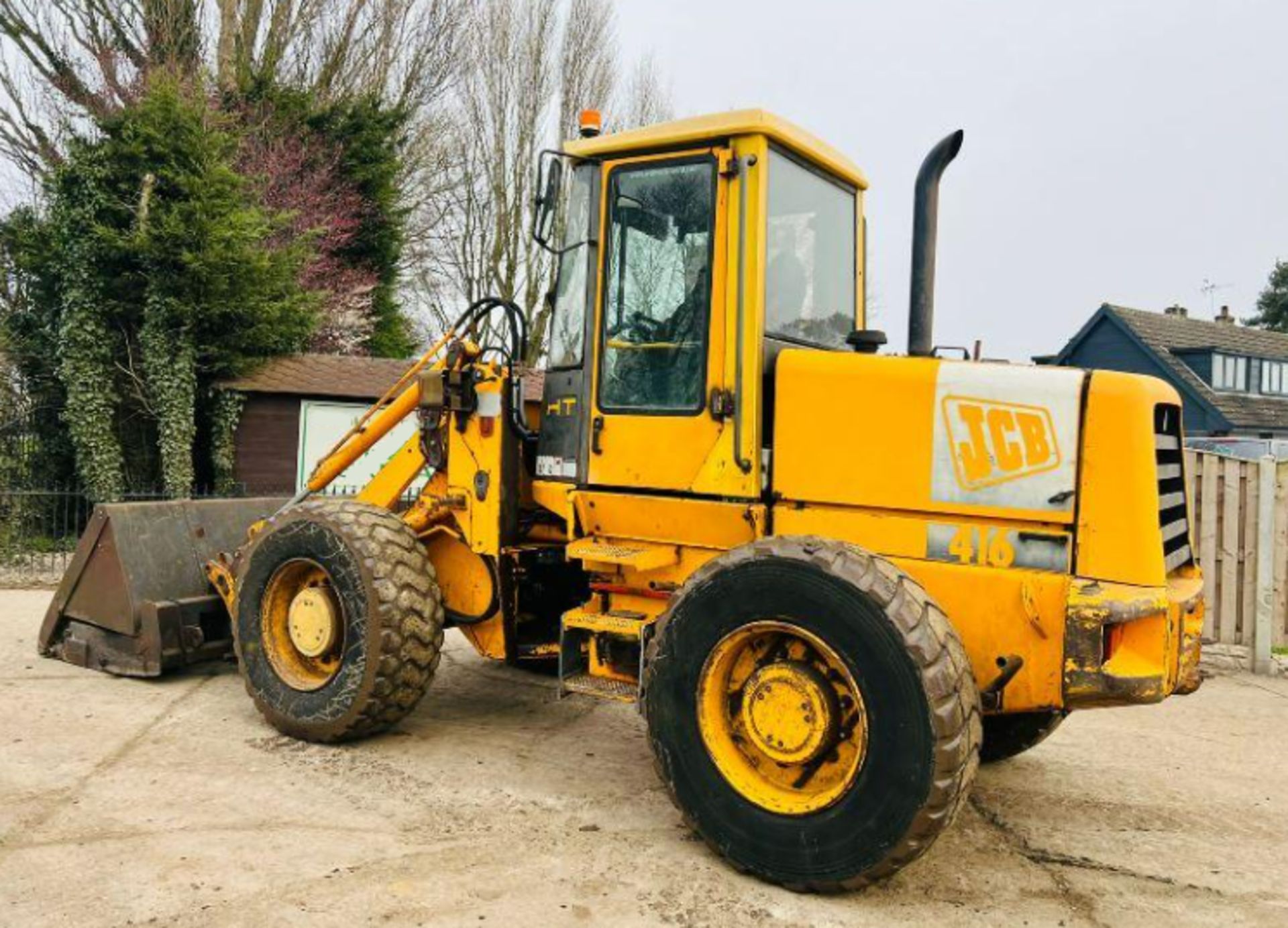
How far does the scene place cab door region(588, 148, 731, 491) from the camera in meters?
4.04

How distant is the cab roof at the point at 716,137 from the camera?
400 centimetres

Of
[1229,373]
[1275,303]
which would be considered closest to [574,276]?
[1229,373]

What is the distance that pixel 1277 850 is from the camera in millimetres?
3963

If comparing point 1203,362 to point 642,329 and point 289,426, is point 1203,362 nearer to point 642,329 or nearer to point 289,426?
point 289,426

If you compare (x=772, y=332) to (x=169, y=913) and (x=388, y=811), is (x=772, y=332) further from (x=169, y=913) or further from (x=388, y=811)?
(x=169, y=913)

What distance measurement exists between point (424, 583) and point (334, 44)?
680 inches

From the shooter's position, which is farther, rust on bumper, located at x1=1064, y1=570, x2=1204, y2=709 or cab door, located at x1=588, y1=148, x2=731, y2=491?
cab door, located at x1=588, y1=148, x2=731, y2=491

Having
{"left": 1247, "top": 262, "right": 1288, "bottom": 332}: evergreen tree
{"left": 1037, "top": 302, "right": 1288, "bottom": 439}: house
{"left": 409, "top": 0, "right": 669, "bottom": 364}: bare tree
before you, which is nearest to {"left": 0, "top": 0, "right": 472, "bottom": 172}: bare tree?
{"left": 409, "top": 0, "right": 669, "bottom": 364}: bare tree

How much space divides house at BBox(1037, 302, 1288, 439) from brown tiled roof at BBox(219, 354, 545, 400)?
23.5 m

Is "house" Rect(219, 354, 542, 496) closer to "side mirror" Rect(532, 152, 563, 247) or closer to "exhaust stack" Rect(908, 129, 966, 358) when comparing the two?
"side mirror" Rect(532, 152, 563, 247)

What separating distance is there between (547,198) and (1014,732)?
3.21 metres

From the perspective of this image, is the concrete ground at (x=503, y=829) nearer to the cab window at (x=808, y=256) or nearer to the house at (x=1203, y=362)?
the cab window at (x=808, y=256)

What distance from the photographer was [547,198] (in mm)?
4422

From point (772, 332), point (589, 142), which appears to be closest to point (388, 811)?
point (772, 332)
